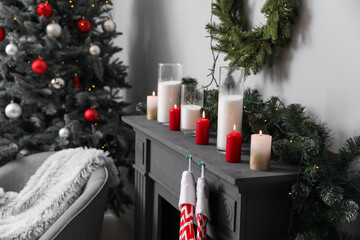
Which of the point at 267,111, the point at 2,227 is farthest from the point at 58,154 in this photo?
the point at 267,111

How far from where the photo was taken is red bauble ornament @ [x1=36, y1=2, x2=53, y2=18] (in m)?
2.61

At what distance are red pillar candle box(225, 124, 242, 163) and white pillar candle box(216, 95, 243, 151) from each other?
0.27ft

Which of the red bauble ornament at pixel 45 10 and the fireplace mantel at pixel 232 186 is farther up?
the red bauble ornament at pixel 45 10

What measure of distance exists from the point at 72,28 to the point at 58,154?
0.81 meters

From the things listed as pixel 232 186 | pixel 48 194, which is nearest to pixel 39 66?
pixel 48 194

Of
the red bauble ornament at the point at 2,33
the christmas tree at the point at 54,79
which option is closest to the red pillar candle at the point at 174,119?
the christmas tree at the point at 54,79

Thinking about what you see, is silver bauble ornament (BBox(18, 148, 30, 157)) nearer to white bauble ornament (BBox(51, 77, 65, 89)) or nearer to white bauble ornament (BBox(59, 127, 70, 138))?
white bauble ornament (BBox(59, 127, 70, 138))

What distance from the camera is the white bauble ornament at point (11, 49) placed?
260 cm

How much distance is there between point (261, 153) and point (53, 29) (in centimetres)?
162

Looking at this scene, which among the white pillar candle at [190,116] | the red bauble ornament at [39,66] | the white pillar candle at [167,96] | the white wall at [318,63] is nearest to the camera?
the white wall at [318,63]

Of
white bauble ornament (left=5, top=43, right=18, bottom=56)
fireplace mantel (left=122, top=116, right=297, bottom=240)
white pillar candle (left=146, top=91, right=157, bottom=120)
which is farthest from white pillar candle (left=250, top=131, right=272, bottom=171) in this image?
white bauble ornament (left=5, top=43, right=18, bottom=56)

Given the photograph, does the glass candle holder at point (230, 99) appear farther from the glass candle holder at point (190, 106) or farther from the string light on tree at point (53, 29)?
the string light on tree at point (53, 29)

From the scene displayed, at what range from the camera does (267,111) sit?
1.61m

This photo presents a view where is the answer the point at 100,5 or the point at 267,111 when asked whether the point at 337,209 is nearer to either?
the point at 267,111
